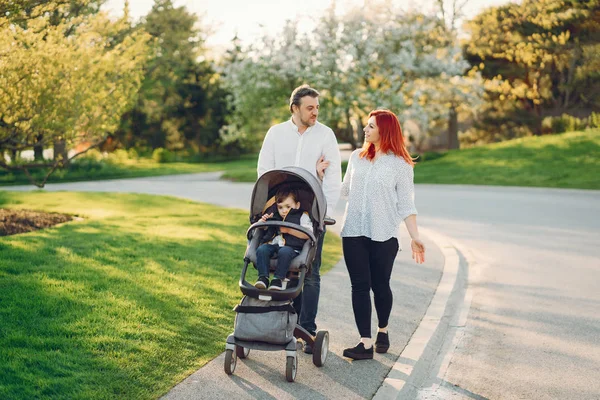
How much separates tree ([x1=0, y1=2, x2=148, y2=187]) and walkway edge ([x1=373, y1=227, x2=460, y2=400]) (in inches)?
306

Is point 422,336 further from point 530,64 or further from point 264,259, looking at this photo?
point 530,64

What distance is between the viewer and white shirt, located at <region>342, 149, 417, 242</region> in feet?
18.7

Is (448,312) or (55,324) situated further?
(448,312)

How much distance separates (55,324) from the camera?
6.06m

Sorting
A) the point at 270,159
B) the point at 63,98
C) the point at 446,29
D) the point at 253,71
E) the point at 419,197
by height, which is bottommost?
the point at 419,197

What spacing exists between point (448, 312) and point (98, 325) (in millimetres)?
3715

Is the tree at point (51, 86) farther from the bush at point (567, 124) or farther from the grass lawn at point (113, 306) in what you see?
the bush at point (567, 124)

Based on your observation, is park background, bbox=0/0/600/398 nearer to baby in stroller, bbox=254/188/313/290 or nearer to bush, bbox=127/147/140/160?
bush, bbox=127/147/140/160

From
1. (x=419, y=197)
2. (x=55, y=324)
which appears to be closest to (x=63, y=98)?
(x=55, y=324)

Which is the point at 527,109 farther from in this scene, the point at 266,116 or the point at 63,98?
the point at 63,98

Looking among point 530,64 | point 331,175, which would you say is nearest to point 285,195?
point 331,175

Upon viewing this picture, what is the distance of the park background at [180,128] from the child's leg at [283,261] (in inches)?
36.4

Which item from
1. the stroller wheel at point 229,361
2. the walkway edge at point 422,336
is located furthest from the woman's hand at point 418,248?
the stroller wheel at point 229,361

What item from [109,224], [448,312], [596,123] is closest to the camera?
[448,312]
